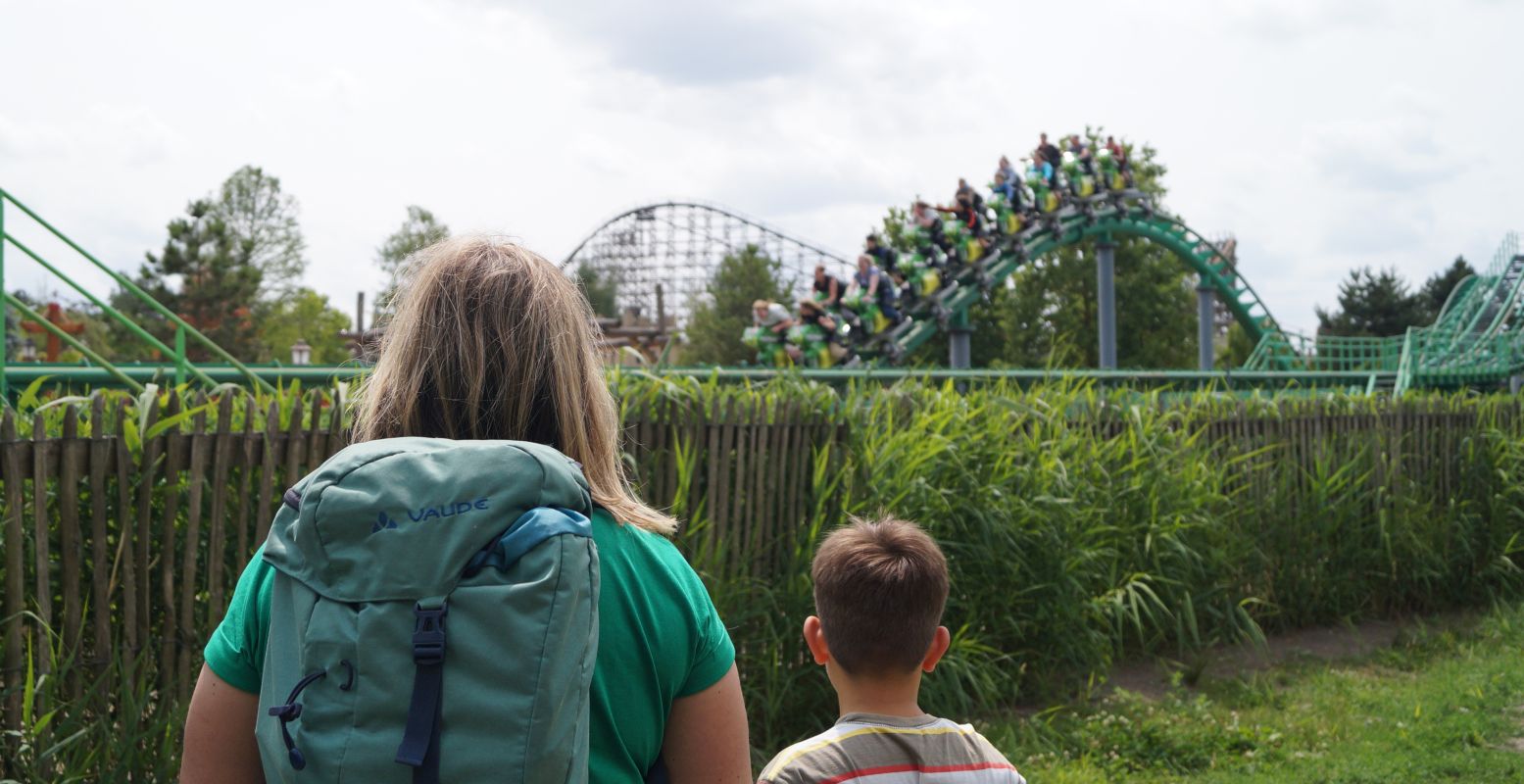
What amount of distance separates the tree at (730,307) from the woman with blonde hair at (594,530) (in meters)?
44.8

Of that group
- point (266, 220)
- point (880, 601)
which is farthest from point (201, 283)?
point (880, 601)

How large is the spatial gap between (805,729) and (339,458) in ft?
12.5

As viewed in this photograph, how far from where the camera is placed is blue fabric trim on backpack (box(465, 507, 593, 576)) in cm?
128

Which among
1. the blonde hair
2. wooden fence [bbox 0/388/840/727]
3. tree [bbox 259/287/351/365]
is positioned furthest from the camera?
tree [bbox 259/287/351/365]

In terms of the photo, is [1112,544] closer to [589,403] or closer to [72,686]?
[72,686]

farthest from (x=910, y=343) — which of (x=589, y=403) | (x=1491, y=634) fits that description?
(x=589, y=403)

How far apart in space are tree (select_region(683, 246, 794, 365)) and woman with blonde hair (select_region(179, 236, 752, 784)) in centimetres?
4481

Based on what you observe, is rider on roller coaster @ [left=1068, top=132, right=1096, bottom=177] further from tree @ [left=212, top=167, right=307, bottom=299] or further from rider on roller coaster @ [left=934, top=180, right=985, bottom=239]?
tree @ [left=212, top=167, right=307, bottom=299]

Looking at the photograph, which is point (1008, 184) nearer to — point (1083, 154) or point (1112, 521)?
point (1083, 154)

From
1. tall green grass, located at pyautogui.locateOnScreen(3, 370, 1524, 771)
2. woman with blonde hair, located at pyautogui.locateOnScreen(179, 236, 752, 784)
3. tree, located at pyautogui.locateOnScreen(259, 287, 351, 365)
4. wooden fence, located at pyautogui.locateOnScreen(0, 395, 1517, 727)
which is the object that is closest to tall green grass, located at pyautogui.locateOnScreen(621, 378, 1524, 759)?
tall green grass, located at pyautogui.locateOnScreen(3, 370, 1524, 771)

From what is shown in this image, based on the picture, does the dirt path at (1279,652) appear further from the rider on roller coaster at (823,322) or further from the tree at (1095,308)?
the tree at (1095,308)

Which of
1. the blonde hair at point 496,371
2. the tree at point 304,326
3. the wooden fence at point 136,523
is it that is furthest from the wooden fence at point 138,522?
the tree at point 304,326

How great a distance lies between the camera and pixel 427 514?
1.27 meters

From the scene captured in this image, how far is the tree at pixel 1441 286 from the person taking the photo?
155 ft
